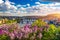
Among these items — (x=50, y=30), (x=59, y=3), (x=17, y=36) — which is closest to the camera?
(x=17, y=36)

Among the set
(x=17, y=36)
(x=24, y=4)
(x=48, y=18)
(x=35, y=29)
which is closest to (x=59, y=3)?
(x=48, y=18)

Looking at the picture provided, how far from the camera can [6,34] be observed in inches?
136

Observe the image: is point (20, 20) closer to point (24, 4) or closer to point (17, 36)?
point (24, 4)

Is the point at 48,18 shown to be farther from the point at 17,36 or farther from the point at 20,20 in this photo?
the point at 17,36

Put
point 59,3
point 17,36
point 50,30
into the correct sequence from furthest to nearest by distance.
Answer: point 59,3 → point 50,30 → point 17,36

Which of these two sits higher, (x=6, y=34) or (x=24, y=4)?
(x=24, y=4)

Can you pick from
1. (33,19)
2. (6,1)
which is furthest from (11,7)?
(33,19)

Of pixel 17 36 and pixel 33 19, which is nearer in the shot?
pixel 17 36

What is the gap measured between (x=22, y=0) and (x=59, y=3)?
0.66 metres

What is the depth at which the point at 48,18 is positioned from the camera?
13.7 ft

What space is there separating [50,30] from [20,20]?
0.83 meters

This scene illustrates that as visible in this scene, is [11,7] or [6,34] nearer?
[6,34]

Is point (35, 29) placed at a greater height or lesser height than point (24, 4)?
lesser

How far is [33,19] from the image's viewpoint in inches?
164
